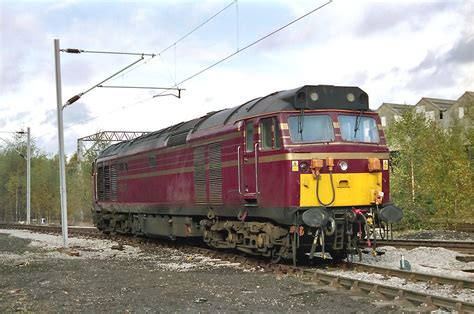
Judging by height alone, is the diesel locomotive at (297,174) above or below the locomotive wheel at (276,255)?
above

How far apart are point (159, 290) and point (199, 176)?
586 cm

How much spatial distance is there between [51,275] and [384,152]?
26.5 feet

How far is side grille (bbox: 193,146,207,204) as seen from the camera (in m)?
15.7

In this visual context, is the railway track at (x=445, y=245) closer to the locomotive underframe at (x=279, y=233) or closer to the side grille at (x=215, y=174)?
the locomotive underframe at (x=279, y=233)

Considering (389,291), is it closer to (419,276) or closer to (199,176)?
(419,276)

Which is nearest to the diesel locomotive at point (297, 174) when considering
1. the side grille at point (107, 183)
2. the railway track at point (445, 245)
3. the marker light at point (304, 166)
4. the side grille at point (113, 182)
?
the marker light at point (304, 166)

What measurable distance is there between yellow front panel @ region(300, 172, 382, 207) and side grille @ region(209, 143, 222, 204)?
10.7ft

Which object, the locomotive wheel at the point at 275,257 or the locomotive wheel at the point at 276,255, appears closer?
the locomotive wheel at the point at 276,255

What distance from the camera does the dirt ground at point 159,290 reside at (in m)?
8.91

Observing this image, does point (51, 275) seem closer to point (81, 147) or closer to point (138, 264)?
point (138, 264)

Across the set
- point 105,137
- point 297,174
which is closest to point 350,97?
point 297,174

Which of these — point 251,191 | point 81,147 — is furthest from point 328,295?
point 81,147

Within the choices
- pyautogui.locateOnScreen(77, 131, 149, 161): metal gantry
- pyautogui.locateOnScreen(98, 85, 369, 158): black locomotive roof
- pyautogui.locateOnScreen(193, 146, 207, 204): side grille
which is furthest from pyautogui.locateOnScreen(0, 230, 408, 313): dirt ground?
pyautogui.locateOnScreen(77, 131, 149, 161): metal gantry

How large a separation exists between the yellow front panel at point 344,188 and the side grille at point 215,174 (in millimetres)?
3250
